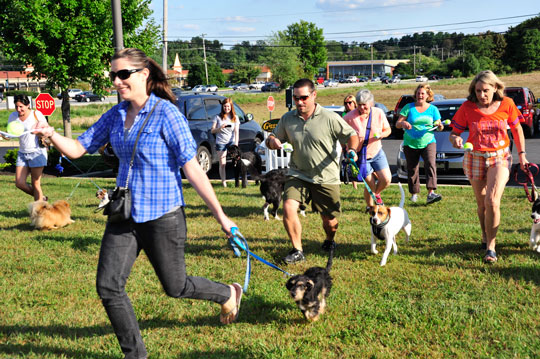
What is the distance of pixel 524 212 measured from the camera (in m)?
7.16

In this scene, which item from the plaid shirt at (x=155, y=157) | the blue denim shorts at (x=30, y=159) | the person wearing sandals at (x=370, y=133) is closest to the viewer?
the plaid shirt at (x=155, y=157)

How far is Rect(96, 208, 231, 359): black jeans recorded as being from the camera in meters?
2.89

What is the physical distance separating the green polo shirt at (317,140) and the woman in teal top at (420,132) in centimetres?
270

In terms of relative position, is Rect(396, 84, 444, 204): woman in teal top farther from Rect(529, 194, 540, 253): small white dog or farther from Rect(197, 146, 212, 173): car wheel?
Rect(197, 146, 212, 173): car wheel

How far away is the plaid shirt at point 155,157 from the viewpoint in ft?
9.40

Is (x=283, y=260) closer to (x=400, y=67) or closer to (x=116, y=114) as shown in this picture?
(x=116, y=114)

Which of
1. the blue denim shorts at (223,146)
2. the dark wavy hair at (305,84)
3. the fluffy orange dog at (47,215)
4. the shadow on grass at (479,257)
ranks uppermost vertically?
the dark wavy hair at (305,84)

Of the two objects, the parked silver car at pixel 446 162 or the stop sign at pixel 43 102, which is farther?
the stop sign at pixel 43 102

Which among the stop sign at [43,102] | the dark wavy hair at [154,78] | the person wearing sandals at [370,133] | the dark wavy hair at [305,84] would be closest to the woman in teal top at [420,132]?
the person wearing sandals at [370,133]

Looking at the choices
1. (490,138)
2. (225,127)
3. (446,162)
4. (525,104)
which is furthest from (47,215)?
(525,104)

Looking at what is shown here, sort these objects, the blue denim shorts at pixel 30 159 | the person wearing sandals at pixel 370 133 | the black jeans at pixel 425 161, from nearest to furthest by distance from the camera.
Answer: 1. the person wearing sandals at pixel 370 133
2. the blue denim shorts at pixel 30 159
3. the black jeans at pixel 425 161

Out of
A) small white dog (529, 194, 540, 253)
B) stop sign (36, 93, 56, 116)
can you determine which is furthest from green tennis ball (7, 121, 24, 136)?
stop sign (36, 93, 56, 116)

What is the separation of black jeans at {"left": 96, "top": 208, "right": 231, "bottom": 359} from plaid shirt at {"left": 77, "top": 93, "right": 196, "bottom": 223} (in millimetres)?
96

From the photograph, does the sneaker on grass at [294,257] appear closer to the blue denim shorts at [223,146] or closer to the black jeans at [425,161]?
the black jeans at [425,161]
